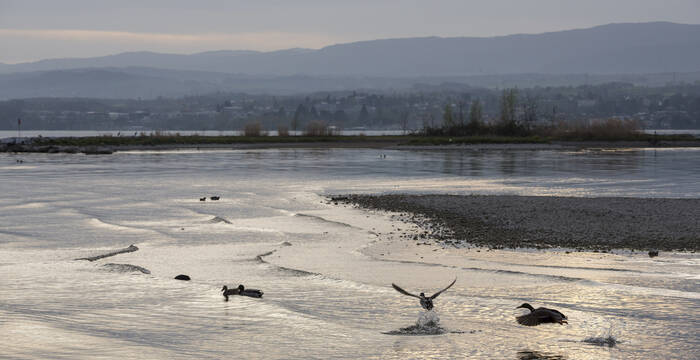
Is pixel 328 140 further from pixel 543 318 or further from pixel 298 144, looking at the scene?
pixel 543 318

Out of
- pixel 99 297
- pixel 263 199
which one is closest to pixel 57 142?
pixel 263 199

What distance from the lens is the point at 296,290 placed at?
1609 cm

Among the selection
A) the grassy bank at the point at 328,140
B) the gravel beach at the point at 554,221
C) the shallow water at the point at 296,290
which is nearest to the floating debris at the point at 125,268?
the shallow water at the point at 296,290

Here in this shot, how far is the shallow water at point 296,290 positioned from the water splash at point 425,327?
0.15m

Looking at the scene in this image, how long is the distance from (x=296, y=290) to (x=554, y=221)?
11403 millimetres

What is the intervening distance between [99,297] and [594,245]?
12.4m

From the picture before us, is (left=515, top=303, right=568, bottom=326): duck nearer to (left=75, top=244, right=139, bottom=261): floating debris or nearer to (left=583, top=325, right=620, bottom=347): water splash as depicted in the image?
(left=583, top=325, right=620, bottom=347): water splash

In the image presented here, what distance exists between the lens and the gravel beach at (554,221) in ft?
70.2

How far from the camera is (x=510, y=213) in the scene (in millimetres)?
26375

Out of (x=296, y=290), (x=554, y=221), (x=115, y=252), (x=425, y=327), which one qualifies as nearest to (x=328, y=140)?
(x=554, y=221)

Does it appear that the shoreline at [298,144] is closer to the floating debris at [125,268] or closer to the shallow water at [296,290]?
the shallow water at [296,290]

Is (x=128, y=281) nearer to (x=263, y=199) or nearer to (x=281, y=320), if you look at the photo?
(x=281, y=320)

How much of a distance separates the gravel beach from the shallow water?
142cm

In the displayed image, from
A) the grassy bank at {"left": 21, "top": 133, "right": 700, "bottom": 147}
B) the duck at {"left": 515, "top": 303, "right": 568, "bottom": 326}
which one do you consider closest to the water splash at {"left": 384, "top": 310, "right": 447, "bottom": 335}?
the duck at {"left": 515, "top": 303, "right": 568, "bottom": 326}
